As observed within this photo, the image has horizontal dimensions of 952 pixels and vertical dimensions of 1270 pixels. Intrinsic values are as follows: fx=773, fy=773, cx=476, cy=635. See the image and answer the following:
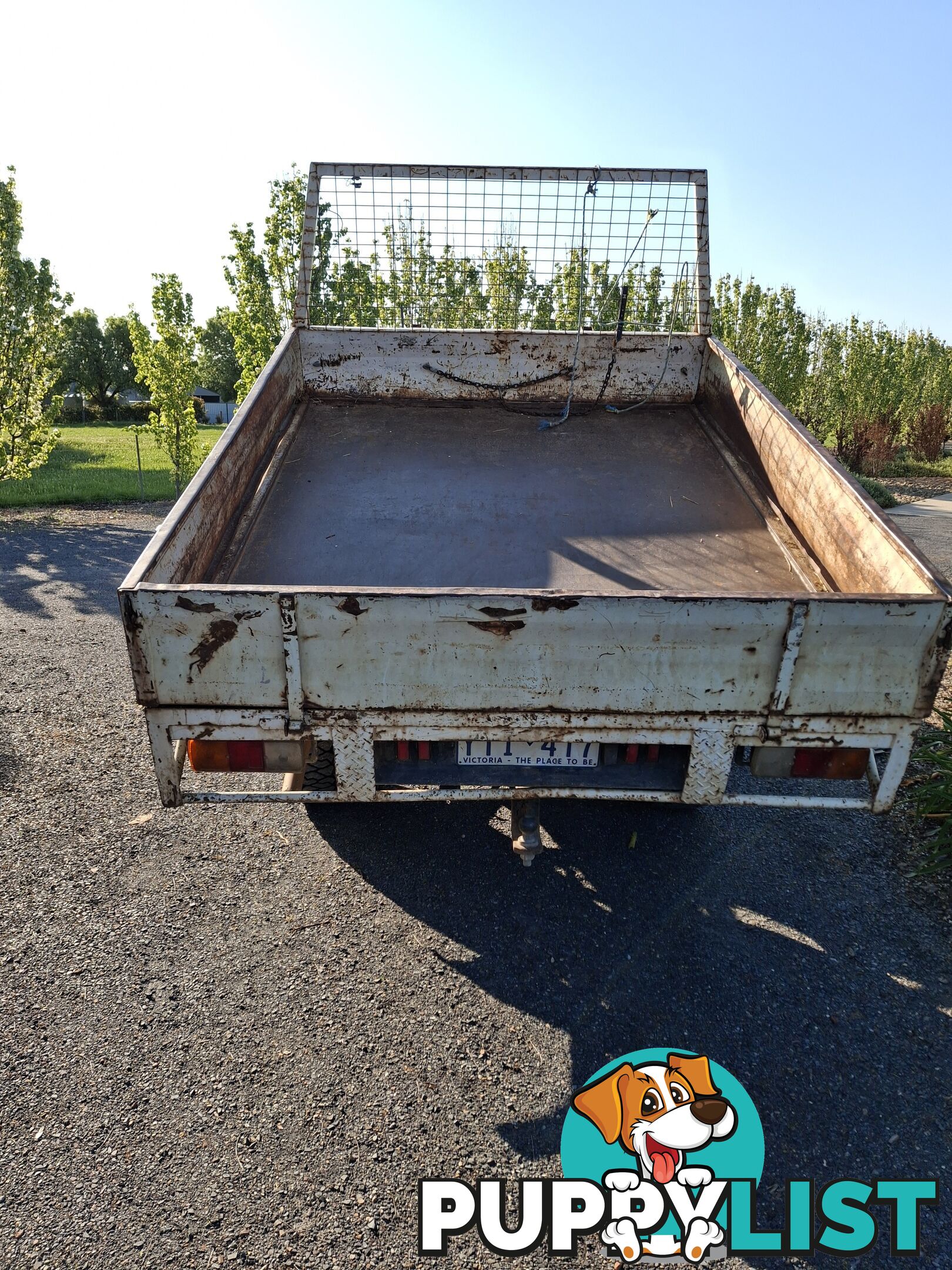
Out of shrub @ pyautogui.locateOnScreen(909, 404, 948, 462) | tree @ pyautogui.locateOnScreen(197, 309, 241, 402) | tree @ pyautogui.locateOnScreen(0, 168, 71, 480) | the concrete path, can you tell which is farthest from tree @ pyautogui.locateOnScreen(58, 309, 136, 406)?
the concrete path

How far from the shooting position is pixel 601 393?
4.82 m

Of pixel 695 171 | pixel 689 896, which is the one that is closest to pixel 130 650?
pixel 689 896

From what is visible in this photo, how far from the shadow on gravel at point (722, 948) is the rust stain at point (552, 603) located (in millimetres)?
1624

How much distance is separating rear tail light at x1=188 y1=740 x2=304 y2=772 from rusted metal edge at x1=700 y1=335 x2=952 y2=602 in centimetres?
206

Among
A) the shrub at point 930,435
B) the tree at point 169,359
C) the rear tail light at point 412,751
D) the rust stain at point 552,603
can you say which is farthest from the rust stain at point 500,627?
the shrub at point 930,435

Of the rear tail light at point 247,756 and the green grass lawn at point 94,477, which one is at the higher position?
the rear tail light at point 247,756

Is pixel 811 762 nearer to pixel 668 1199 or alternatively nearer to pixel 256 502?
pixel 668 1199

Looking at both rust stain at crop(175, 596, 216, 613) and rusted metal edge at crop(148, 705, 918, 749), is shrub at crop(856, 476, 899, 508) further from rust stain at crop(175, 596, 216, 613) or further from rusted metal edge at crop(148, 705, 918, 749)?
rust stain at crop(175, 596, 216, 613)

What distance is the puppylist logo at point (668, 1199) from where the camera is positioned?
2189 mm

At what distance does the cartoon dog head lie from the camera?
8.07 ft

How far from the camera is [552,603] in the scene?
7.71 feet

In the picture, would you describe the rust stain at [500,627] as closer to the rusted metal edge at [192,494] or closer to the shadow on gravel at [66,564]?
the rusted metal edge at [192,494]

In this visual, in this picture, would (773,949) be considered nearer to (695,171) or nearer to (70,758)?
(70,758)

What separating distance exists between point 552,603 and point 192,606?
1.10 meters
